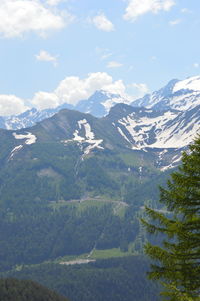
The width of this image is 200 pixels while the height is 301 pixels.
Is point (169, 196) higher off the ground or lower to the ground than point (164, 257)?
higher

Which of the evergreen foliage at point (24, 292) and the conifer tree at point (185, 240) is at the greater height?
the conifer tree at point (185, 240)

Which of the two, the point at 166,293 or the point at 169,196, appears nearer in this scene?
the point at 166,293

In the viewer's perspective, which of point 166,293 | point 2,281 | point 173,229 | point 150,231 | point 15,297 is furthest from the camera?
point 2,281

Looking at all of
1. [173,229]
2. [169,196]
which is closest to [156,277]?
[173,229]

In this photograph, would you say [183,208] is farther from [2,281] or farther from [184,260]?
[2,281]

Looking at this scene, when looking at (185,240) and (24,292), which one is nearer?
(185,240)

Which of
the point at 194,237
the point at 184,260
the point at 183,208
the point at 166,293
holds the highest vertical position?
the point at 183,208

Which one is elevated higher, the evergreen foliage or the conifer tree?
the conifer tree

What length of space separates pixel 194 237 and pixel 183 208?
1719mm

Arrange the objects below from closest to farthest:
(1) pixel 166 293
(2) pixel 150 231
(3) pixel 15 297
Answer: (1) pixel 166 293 < (2) pixel 150 231 < (3) pixel 15 297

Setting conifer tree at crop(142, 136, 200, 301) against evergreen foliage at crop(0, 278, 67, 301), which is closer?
conifer tree at crop(142, 136, 200, 301)

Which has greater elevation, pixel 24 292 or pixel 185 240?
pixel 185 240

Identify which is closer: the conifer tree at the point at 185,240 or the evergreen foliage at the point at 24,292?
the conifer tree at the point at 185,240

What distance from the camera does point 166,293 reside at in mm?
18234
